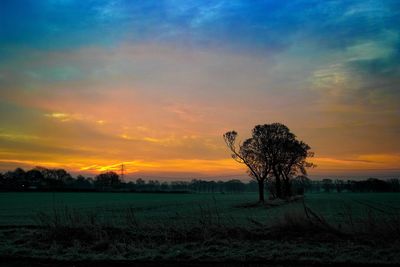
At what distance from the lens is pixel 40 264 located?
1234 cm

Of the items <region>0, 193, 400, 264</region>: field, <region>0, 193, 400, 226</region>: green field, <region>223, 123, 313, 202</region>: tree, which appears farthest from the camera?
<region>223, 123, 313, 202</region>: tree

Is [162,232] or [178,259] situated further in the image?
[162,232]

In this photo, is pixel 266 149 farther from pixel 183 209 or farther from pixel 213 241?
pixel 213 241

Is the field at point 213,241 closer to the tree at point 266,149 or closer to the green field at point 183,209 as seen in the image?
the green field at point 183,209

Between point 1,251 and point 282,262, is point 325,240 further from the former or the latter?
point 1,251

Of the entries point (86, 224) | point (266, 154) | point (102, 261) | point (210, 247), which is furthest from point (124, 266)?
point (266, 154)

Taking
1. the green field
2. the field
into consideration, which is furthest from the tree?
the field

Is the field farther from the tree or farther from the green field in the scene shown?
the tree

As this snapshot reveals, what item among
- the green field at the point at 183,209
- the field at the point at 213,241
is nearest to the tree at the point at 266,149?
the green field at the point at 183,209

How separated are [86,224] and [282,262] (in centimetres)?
892

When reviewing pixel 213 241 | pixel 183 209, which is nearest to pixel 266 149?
pixel 183 209

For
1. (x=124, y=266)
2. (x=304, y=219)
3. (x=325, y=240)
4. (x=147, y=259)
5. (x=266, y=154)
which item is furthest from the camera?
(x=266, y=154)

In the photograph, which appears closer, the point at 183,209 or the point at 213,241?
the point at 213,241

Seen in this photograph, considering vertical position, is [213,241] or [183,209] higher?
[213,241]
